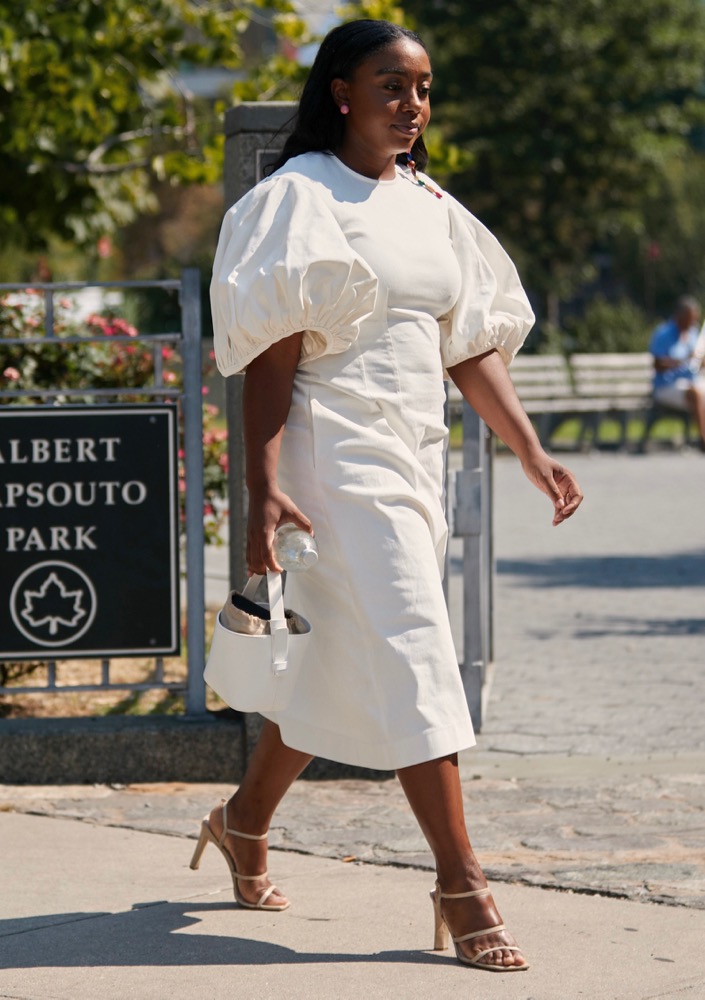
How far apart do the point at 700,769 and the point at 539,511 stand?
868cm

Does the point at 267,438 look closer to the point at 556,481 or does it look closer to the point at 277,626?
the point at 277,626

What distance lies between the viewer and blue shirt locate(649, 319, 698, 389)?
19391mm

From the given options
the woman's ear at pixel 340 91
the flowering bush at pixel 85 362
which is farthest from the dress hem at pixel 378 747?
the flowering bush at pixel 85 362

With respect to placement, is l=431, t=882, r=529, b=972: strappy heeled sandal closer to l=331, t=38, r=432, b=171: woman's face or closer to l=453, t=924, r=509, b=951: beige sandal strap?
l=453, t=924, r=509, b=951: beige sandal strap

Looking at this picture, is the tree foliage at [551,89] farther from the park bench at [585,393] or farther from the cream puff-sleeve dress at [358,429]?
the cream puff-sleeve dress at [358,429]

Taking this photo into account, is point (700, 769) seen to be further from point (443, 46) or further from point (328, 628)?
point (443, 46)

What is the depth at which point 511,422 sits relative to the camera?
12.6ft

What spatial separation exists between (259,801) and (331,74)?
5.39 ft

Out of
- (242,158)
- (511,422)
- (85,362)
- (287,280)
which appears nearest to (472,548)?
(242,158)

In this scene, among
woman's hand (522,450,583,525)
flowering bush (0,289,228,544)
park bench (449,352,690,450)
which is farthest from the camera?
park bench (449,352,690,450)

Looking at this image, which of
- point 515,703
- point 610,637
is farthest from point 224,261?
point 610,637

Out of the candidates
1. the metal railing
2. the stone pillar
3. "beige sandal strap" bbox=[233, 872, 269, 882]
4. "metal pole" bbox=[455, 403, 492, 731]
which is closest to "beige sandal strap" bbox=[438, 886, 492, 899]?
"beige sandal strap" bbox=[233, 872, 269, 882]

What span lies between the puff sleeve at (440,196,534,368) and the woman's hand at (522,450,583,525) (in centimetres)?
28

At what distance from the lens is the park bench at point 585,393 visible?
21.0 m
